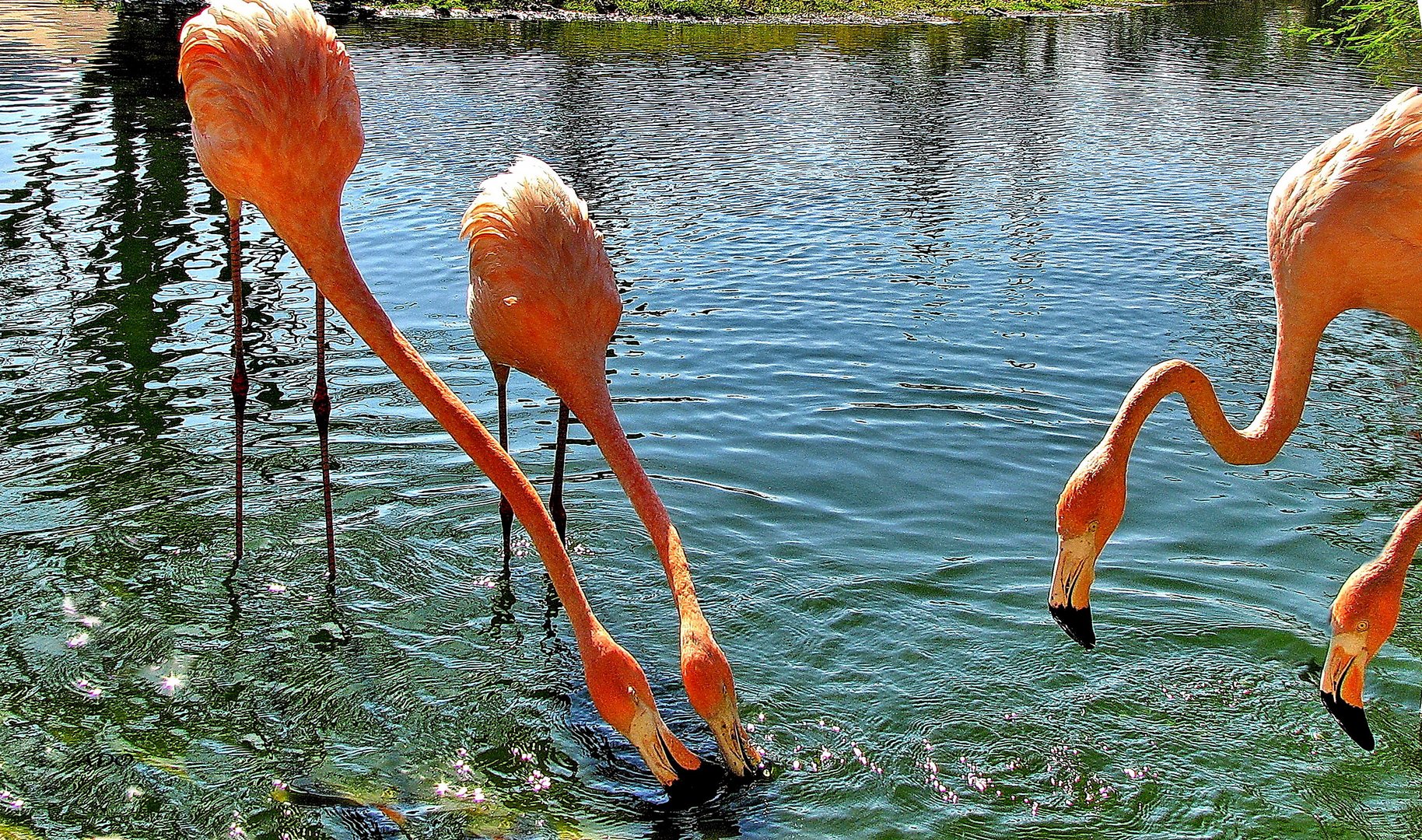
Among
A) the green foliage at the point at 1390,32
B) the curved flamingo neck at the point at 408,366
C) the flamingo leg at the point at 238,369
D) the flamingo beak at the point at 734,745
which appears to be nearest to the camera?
the flamingo beak at the point at 734,745

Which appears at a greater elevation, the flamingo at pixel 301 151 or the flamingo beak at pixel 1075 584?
the flamingo at pixel 301 151

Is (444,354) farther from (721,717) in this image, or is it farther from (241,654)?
(721,717)

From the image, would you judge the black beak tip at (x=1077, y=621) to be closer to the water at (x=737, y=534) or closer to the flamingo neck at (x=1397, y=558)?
the water at (x=737, y=534)

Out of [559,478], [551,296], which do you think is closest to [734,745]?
[551,296]

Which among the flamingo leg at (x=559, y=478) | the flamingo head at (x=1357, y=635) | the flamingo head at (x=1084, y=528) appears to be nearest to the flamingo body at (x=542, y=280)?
the flamingo leg at (x=559, y=478)

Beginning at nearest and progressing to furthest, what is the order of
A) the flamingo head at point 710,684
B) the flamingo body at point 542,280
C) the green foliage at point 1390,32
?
1. the flamingo head at point 710,684
2. the flamingo body at point 542,280
3. the green foliage at point 1390,32

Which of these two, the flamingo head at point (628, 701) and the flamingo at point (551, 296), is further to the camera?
the flamingo at point (551, 296)

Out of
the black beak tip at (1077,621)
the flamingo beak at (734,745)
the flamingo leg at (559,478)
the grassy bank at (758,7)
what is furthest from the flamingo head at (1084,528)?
the grassy bank at (758,7)

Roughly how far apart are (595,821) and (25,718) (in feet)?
6.94

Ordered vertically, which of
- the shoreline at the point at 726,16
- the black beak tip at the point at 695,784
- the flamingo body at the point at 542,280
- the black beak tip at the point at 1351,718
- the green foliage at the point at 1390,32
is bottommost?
the black beak tip at the point at 695,784

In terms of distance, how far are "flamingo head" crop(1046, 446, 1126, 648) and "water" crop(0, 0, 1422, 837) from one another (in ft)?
2.21

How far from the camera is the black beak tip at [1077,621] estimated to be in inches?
154

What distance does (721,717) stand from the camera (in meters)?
3.67

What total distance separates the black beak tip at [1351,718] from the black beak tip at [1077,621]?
88 centimetres
